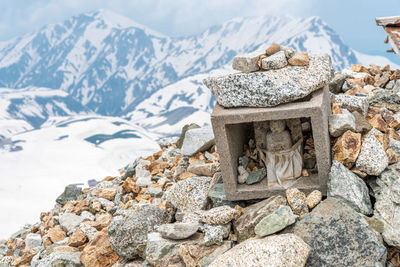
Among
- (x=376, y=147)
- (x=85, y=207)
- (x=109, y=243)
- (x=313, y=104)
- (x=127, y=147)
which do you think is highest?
(x=313, y=104)

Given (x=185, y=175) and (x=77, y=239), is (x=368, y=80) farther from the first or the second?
(x=77, y=239)

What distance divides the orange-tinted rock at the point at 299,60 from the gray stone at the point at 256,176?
6.23 ft

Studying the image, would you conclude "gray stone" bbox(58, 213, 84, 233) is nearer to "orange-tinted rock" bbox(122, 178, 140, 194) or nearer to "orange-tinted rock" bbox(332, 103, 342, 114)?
"orange-tinted rock" bbox(122, 178, 140, 194)

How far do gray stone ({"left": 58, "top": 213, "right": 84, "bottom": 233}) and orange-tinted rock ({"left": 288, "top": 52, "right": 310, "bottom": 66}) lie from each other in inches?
221

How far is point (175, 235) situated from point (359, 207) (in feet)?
8.87

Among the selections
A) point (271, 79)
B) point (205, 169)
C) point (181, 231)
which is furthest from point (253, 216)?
point (205, 169)

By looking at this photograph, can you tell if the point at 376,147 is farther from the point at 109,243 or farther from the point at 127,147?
the point at 127,147

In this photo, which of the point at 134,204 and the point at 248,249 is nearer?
the point at 248,249

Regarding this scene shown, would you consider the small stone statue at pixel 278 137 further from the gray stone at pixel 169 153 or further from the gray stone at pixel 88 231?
the gray stone at pixel 169 153

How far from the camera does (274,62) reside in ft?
22.3

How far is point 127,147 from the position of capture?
106 m

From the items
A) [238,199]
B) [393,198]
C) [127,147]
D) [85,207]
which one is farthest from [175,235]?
[127,147]

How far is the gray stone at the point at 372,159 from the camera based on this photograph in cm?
639

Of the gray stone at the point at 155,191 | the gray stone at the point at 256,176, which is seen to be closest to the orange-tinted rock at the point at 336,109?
the gray stone at the point at 256,176
